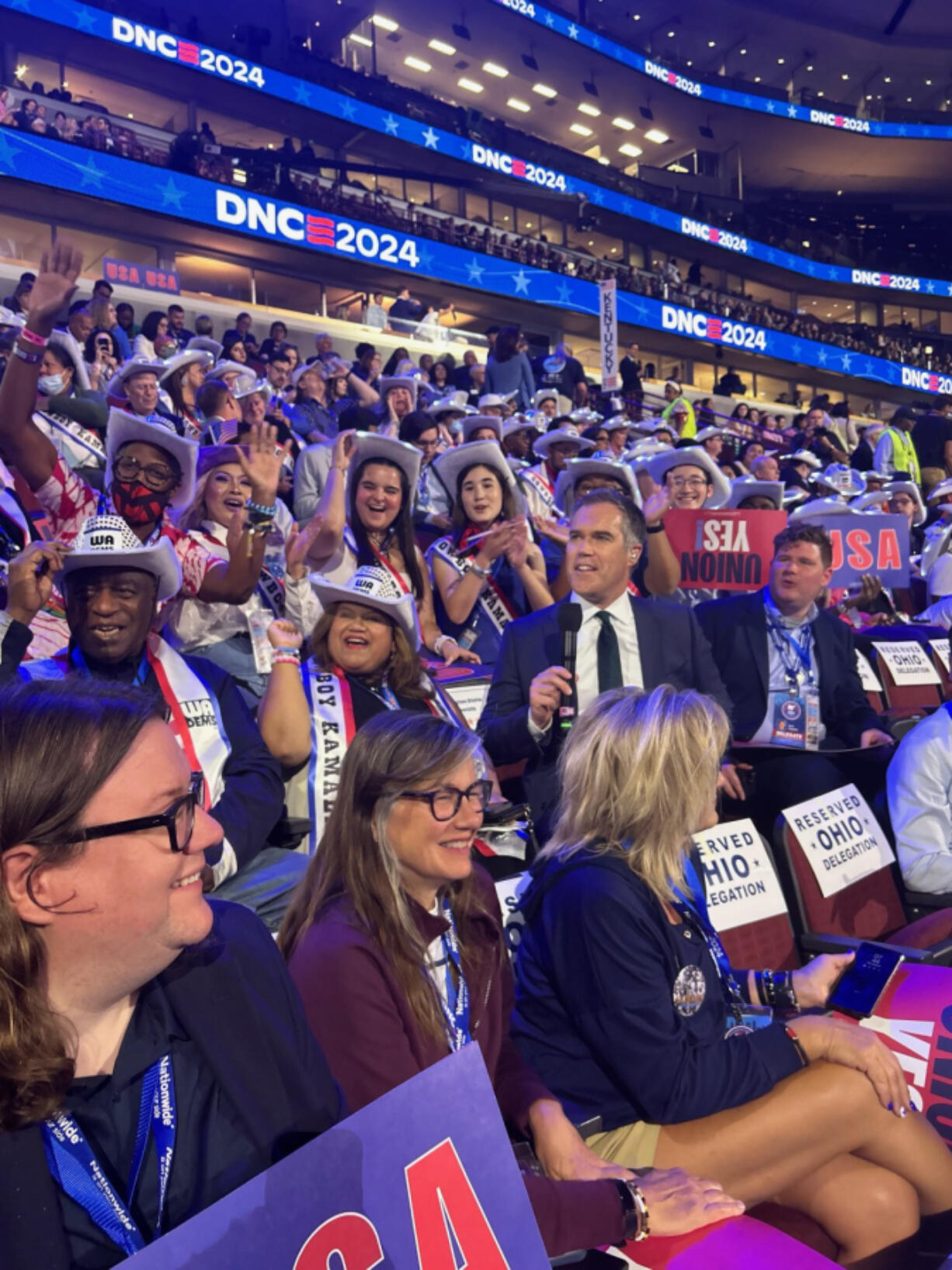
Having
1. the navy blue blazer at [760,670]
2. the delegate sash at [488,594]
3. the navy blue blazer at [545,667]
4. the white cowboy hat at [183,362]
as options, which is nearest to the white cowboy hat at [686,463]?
the navy blue blazer at [760,670]

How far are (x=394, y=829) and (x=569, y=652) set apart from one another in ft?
4.53

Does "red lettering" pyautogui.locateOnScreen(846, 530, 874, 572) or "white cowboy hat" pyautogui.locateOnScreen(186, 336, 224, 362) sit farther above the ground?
"white cowboy hat" pyautogui.locateOnScreen(186, 336, 224, 362)

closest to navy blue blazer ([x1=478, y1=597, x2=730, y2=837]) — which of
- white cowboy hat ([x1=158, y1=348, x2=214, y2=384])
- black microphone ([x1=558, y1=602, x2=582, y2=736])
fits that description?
black microphone ([x1=558, y1=602, x2=582, y2=736])

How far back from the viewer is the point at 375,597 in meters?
3.64

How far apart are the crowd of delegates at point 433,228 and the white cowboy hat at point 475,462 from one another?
14.3 meters

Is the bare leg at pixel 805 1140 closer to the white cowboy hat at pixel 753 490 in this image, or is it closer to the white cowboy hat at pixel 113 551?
the white cowboy hat at pixel 113 551

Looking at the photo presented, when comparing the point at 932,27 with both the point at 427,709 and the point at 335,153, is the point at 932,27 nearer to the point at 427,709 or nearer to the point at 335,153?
the point at 335,153

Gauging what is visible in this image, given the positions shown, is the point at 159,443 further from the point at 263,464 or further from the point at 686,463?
the point at 686,463

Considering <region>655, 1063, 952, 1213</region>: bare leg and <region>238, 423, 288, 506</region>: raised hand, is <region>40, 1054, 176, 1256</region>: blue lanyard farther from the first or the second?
<region>238, 423, 288, 506</region>: raised hand

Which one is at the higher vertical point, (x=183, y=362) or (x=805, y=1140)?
(x=183, y=362)

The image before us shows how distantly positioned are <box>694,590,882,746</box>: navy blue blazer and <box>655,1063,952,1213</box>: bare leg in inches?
94.6

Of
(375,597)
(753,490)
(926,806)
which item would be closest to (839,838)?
(926,806)

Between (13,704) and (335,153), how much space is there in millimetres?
28579

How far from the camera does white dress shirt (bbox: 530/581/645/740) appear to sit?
3.88 metres
